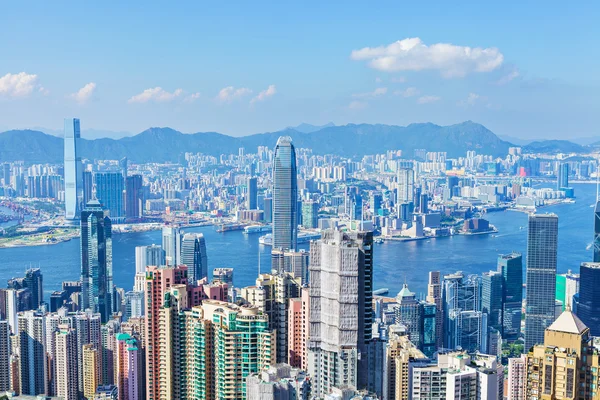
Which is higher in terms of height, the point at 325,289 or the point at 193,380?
the point at 325,289

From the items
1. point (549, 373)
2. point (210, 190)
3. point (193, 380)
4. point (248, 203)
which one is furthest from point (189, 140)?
point (549, 373)

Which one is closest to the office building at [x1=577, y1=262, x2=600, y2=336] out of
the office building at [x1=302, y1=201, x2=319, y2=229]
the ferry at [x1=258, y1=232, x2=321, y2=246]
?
the ferry at [x1=258, y1=232, x2=321, y2=246]

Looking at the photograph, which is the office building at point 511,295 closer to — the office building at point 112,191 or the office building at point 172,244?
the office building at point 172,244

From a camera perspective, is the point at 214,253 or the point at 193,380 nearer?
the point at 193,380

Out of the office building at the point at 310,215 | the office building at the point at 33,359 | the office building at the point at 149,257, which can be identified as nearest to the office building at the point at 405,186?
the office building at the point at 310,215

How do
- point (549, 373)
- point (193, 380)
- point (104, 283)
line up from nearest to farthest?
point (549, 373) < point (193, 380) < point (104, 283)

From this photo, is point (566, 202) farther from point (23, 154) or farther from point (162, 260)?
point (23, 154)

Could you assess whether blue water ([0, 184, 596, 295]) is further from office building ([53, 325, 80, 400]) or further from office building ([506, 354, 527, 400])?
office building ([506, 354, 527, 400])
